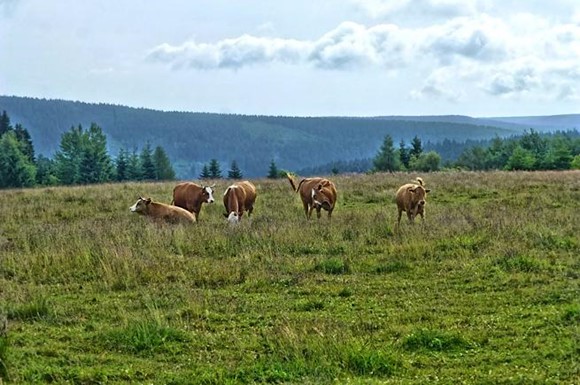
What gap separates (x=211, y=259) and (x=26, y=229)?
7.32m

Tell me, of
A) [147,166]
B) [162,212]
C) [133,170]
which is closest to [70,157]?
[133,170]

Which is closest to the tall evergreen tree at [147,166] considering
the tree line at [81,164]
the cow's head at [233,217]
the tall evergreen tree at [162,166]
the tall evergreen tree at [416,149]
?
the tree line at [81,164]

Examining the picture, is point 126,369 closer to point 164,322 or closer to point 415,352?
point 164,322

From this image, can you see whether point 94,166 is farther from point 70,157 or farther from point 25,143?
point 25,143

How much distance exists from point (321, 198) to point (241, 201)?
2.62 m

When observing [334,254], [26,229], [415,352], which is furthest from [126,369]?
[26,229]

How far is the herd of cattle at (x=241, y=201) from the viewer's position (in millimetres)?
19172

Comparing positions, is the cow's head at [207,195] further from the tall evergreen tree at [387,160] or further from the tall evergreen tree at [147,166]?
the tall evergreen tree at [387,160]

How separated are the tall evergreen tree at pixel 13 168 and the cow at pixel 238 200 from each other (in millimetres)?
57105

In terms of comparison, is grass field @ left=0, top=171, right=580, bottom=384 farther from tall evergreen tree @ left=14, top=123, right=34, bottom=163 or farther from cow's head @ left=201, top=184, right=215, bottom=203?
tall evergreen tree @ left=14, top=123, right=34, bottom=163

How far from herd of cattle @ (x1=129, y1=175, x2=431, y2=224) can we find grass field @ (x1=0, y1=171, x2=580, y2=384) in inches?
31.5

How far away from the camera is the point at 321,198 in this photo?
21.0 metres

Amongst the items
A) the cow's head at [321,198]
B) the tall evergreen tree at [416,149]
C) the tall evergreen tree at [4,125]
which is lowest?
the cow's head at [321,198]

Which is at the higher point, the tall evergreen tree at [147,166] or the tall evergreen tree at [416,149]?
the tall evergreen tree at [416,149]
